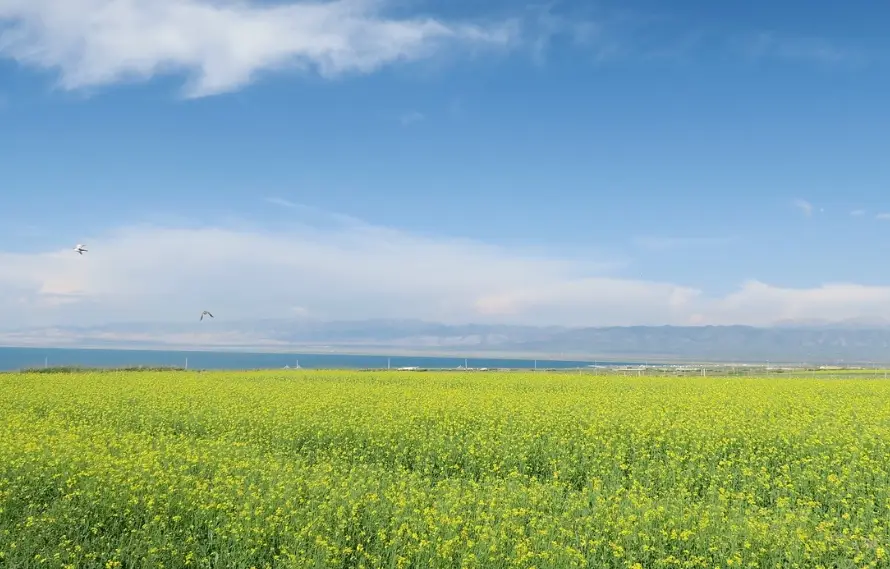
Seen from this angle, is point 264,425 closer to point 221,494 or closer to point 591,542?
point 221,494

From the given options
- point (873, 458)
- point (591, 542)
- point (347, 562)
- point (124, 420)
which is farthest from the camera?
point (124, 420)

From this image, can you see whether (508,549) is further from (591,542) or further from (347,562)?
(347,562)

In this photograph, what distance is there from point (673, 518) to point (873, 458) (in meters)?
9.00

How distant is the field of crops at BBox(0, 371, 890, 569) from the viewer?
10.4 metres

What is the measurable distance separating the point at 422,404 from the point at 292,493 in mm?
12526

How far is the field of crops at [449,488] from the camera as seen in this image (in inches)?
408

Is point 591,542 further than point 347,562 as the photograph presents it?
No

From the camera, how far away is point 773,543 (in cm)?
1030

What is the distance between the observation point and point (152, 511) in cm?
1213

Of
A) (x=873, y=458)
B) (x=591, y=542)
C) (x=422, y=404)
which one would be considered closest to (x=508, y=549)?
(x=591, y=542)

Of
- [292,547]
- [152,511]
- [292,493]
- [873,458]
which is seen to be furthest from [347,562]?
[873,458]

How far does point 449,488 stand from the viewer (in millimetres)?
13586

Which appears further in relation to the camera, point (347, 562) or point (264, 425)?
point (264, 425)

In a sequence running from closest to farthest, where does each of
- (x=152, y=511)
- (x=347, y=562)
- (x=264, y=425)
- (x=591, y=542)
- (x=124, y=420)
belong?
(x=591, y=542) → (x=347, y=562) → (x=152, y=511) → (x=264, y=425) → (x=124, y=420)
